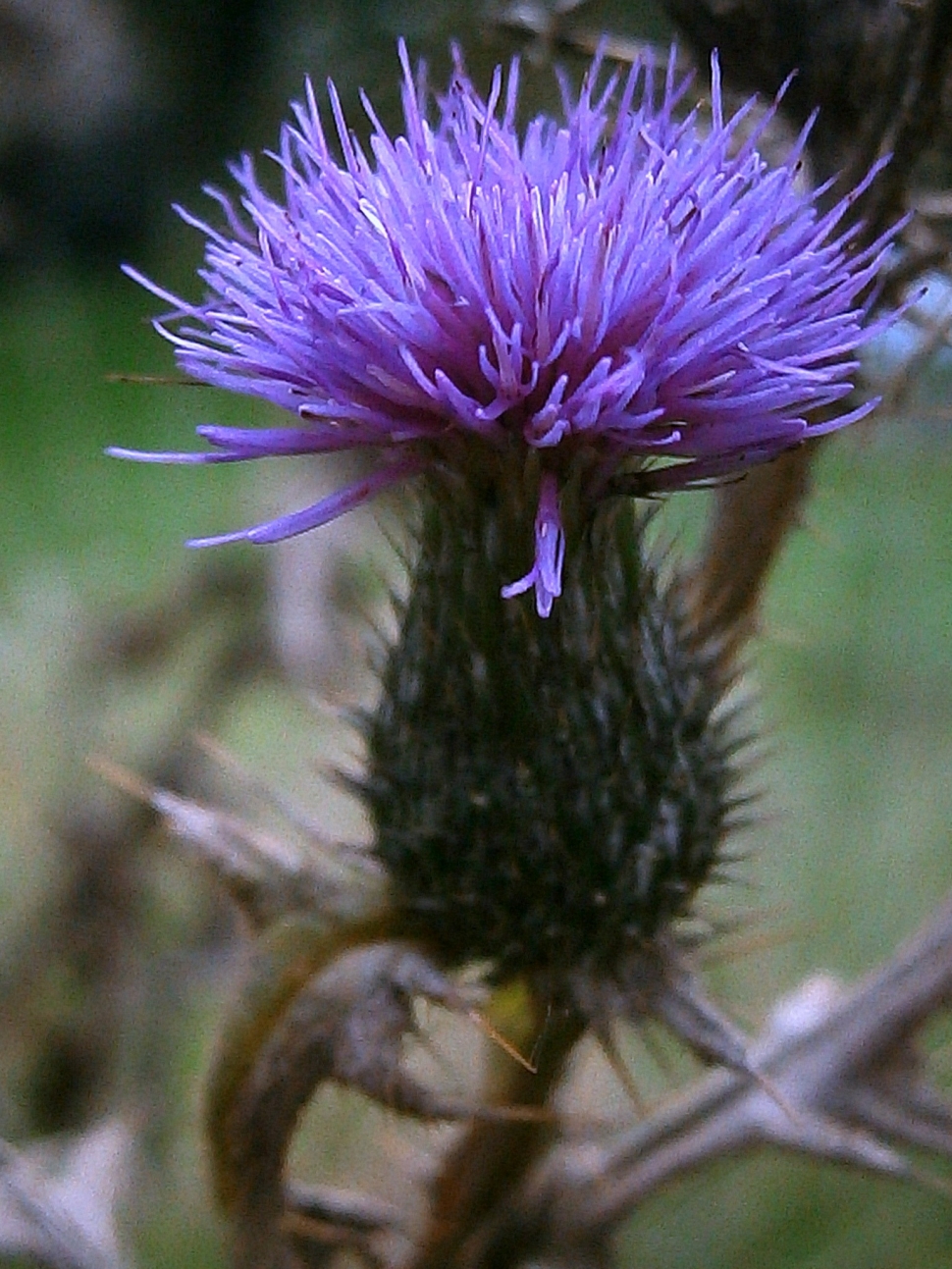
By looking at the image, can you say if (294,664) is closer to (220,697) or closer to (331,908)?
(220,697)

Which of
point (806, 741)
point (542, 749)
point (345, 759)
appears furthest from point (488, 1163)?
point (806, 741)

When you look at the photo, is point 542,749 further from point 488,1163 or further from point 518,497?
point 488,1163

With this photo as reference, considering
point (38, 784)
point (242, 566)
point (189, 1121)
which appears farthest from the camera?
point (38, 784)

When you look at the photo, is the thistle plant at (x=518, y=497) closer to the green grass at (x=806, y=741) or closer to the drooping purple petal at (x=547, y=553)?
the drooping purple petal at (x=547, y=553)

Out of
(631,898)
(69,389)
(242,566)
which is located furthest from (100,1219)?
(69,389)

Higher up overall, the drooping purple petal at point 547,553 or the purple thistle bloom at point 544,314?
the purple thistle bloom at point 544,314

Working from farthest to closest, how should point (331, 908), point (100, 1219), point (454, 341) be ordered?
point (100, 1219), point (331, 908), point (454, 341)

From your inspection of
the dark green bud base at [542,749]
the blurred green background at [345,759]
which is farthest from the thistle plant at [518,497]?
the blurred green background at [345,759]
